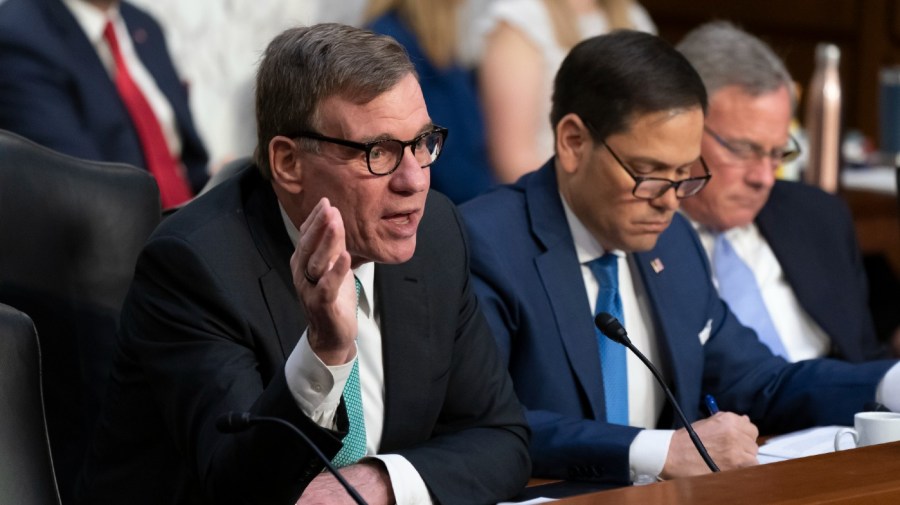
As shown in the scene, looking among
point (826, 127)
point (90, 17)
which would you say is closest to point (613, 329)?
point (90, 17)

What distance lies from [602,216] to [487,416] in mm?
488

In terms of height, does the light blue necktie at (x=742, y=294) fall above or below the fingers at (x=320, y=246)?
below

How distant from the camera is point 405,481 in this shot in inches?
72.4

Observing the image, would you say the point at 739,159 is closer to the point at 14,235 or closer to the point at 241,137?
the point at 14,235

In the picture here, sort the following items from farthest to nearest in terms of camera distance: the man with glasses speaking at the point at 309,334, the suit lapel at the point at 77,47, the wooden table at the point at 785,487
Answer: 1. the suit lapel at the point at 77,47
2. the man with glasses speaking at the point at 309,334
3. the wooden table at the point at 785,487

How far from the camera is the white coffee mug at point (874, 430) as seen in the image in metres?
1.97

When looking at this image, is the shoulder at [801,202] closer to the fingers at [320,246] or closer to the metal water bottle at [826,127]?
the metal water bottle at [826,127]

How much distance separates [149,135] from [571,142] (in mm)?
1533

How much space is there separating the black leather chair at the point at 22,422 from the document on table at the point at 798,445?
1.06m

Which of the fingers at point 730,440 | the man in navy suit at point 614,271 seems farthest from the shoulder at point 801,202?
the fingers at point 730,440

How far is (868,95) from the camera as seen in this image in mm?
6703

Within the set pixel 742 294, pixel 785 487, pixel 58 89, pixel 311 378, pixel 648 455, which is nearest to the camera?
pixel 785 487

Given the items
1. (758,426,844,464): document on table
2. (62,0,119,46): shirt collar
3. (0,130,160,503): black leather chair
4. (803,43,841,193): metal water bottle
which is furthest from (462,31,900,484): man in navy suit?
(803,43,841,193): metal water bottle

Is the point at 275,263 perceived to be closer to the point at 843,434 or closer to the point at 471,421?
the point at 471,421
